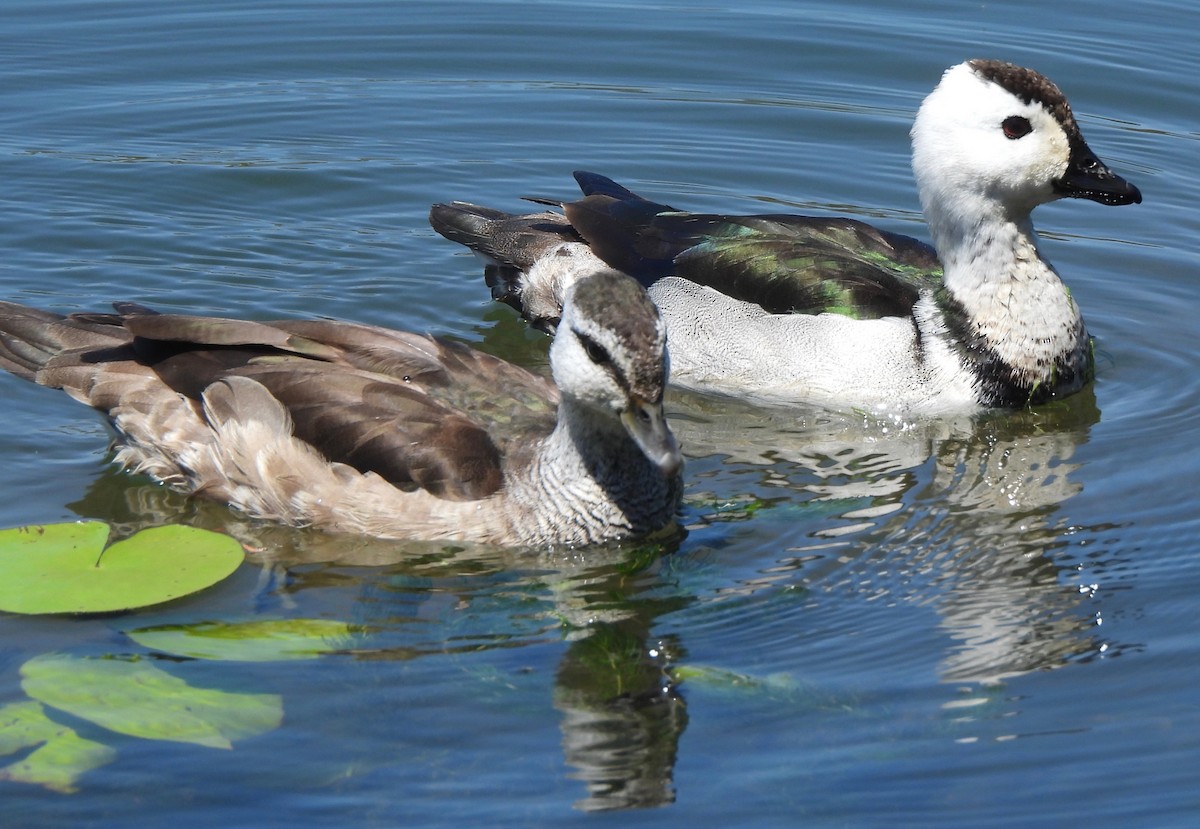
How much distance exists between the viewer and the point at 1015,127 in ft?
32.4

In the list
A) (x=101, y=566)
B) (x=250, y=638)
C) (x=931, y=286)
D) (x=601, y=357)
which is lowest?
(x=250, y=638)

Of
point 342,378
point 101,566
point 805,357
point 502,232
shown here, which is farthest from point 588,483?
point 502,232

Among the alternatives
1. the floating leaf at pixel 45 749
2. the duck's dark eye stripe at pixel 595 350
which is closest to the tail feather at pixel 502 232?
the duck's dark eye stripe at pixel 595 350

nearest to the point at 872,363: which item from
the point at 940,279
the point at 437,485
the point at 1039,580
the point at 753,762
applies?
the point at 940,279

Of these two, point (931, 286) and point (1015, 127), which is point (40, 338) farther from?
point (1015, 127)

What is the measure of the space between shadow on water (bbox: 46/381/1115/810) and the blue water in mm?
26

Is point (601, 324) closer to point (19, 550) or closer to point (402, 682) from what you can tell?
point (402, 682)

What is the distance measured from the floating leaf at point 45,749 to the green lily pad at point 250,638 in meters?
0.72

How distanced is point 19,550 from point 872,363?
5.02m

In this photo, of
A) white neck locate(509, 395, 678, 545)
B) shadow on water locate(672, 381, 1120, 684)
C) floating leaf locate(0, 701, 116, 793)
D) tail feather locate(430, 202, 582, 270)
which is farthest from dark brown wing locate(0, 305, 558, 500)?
tail feather locate(430, 202, 582, 270)

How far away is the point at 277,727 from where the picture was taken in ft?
22.0

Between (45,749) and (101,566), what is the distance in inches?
58.0

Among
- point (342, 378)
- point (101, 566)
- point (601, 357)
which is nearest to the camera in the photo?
point (601, 357)

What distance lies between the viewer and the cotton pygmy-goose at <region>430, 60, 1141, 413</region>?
390 inches
